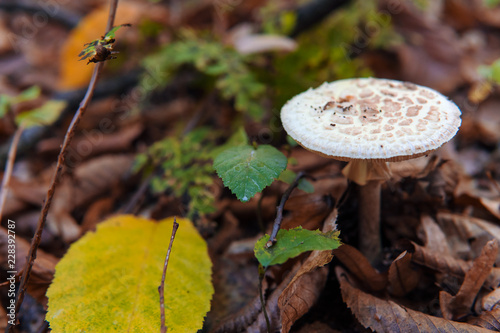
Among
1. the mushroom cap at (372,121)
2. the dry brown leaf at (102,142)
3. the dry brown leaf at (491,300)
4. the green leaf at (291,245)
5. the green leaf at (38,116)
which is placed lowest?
the dry brown leaf at (491,300)

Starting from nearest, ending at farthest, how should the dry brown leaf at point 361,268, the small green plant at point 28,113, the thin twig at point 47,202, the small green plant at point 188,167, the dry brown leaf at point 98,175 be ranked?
the thin twig at point 47,202 < the dry brown leaf at point 361,268 < the small green plant at point 188,167 < the small green plant at point 28,113 < the dry brown leaf at point 98,175

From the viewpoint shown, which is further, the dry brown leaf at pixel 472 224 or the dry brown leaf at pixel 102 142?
the dry brown leaf at pixel 102 142

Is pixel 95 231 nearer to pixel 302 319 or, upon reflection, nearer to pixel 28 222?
pixel 28 222

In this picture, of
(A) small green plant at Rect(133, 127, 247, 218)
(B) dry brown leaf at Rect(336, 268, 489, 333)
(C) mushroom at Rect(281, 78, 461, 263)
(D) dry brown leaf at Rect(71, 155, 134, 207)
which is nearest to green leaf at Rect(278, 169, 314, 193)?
(C) mushroom at Rect(281, 78, 461, 263)

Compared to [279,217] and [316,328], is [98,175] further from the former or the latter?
[316,328]

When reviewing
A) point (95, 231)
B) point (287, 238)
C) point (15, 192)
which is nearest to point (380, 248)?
point (287, 238)

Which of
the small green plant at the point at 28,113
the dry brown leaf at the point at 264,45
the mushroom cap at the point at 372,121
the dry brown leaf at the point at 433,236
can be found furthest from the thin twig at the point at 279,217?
the small green plant at the point at 28,113

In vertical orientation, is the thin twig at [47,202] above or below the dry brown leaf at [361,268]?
above

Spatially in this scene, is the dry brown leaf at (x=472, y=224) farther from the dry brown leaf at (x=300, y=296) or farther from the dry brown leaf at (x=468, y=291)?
the dry brown leaf at (x=300, y=296)
